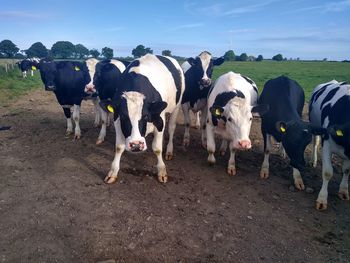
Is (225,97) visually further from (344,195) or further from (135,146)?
(344,195)

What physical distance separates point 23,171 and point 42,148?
4.76 feet

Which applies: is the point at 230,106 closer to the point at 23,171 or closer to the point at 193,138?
the point at 193,138

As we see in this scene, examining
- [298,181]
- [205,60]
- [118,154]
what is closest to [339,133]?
[298,181]

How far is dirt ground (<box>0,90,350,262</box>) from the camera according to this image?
432cm

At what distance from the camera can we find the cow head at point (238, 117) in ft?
19.8

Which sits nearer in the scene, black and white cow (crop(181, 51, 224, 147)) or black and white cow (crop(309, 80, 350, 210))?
black and white cow (crop(309, 80, 350, 210))

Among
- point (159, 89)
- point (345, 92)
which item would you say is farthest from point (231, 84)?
point (345, 92)

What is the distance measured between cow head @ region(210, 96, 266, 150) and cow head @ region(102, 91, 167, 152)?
1290 mm

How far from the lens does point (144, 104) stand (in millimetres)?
5742

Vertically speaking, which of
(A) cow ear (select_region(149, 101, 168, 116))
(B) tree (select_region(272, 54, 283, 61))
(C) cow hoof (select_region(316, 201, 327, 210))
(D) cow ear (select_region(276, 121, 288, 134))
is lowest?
(B) tree (select_region(272, 54, 283, 61))

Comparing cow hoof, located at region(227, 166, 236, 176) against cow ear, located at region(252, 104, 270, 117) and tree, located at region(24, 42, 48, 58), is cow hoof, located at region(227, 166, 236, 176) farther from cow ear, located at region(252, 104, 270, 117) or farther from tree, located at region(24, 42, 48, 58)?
tree, located at region(24, 42, 48, 58)

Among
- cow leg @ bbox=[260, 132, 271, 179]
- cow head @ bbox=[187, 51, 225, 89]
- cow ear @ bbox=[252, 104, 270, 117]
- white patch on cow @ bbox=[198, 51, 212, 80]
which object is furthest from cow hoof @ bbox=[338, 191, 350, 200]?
white patch on cow @ bbox=[198, 51, 212, 80]

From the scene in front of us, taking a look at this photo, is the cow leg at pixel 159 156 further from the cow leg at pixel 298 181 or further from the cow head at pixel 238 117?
the cow leg at pixel 298 181

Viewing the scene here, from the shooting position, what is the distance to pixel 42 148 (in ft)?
26.6
